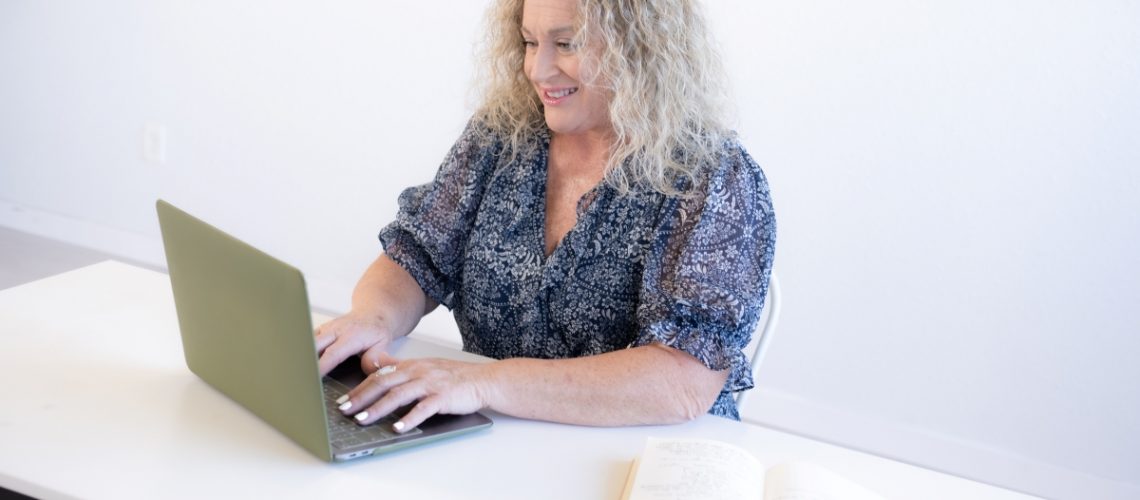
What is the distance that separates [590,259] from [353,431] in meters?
0.50

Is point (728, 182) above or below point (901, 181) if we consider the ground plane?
above

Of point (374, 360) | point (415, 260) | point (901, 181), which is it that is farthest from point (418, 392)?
point (901, 181)

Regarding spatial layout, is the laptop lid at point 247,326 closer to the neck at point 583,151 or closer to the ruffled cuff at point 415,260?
the ruffled cuff at point 415,260

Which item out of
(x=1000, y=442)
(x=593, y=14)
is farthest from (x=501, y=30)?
(x=1000, y=442)

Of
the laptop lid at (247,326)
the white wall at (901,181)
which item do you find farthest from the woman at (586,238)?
the white wall at (901,181)

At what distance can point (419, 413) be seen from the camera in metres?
1.27

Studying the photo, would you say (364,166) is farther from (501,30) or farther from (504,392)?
(504,392)

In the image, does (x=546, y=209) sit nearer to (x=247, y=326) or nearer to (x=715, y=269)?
(x=715, y=269)

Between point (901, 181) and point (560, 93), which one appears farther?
point (901, 181)

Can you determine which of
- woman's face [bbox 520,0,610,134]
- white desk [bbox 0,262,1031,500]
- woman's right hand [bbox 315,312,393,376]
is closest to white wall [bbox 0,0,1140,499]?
woman's face [bbox 520,0,610,134]

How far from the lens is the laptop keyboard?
1.21 metres

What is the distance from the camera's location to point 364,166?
10.7 ft

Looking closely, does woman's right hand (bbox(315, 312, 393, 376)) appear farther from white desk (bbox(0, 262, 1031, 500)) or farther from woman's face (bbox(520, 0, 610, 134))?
woman's face (bbox(520, 0, 610, 134))

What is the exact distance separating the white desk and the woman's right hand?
0.55ft
